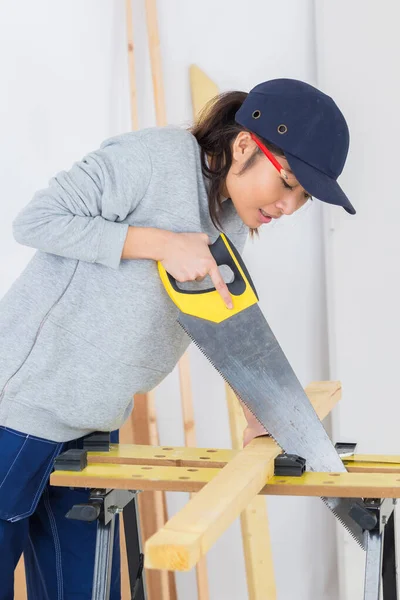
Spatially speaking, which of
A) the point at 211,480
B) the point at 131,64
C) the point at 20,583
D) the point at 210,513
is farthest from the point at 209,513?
the point at 131,64

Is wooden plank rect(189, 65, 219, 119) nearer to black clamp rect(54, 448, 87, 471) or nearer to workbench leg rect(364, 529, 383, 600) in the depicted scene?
black clamp rect(54, 448, 87, 471)

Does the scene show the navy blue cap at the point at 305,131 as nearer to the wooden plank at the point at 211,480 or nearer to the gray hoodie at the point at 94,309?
the gray hoodie at the point at 94,309

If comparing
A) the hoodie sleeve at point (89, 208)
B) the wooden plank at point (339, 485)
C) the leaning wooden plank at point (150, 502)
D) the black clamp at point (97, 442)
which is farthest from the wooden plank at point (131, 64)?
the wooden plank at point (339, 485)

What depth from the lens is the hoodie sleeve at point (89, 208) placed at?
1.42 m

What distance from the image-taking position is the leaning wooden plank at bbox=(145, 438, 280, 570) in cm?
100

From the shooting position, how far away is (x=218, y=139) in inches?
60.5

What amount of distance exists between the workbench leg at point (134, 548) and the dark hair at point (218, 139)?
609mm

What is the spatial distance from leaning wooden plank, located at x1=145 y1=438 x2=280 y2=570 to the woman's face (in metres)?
0.43

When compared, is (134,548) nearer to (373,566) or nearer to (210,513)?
(373,566)

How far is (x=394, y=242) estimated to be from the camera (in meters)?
2.54

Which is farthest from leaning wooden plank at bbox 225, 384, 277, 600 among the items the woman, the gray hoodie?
the gray hoodie

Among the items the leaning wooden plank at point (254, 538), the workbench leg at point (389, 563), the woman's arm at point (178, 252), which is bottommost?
the leaning wooden plank at point (254, 538)

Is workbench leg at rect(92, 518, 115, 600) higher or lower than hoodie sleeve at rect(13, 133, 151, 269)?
lower

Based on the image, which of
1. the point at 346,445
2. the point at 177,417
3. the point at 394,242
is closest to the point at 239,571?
the point at 177,417
